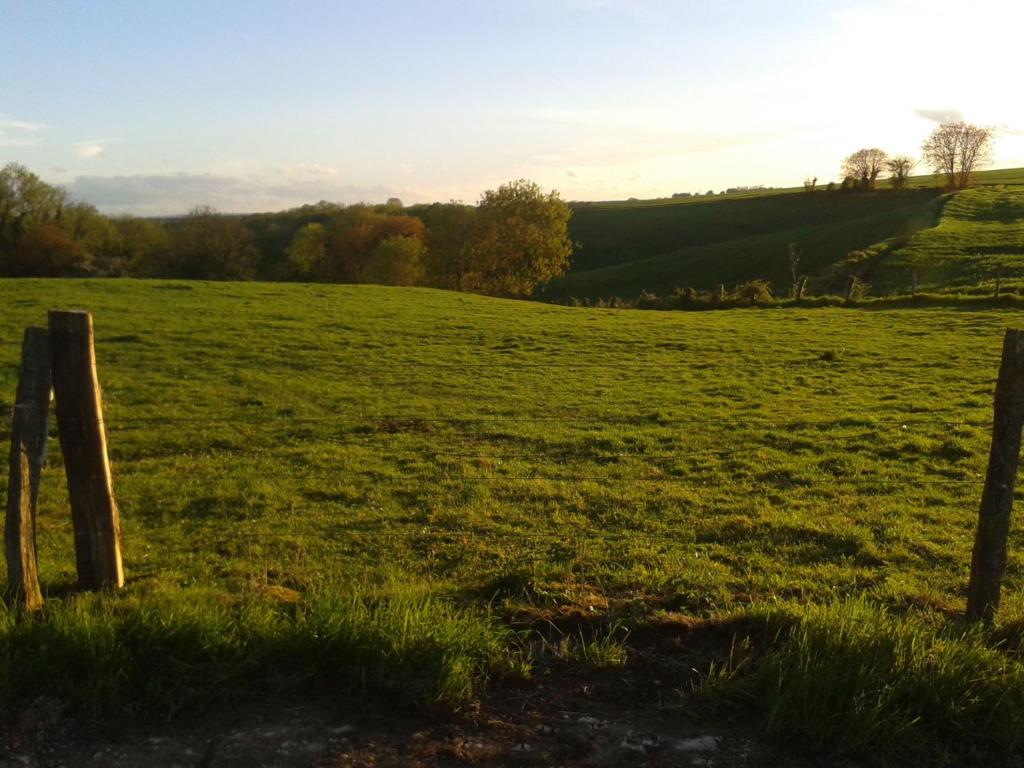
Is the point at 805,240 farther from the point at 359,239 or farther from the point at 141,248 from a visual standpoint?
the point at 141,248

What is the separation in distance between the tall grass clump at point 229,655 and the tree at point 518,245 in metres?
59.5

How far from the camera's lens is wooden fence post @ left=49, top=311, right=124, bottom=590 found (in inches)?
202

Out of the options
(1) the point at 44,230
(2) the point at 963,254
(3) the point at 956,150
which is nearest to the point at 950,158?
(3) the point at 956,150

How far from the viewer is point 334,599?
507cm

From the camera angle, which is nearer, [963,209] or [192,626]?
[192,626]

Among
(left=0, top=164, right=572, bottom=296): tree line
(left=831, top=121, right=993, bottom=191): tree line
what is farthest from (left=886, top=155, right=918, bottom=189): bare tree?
(left=0, top=164, right=572, bottom=296): tree line

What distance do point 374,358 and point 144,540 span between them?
1430 cm

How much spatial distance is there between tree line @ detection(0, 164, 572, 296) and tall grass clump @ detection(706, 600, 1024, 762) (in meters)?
58.0

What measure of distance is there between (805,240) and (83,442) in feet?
267

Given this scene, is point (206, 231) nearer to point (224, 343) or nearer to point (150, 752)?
point (224, 343)

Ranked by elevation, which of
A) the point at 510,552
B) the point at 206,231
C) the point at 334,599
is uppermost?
the point at 206,231

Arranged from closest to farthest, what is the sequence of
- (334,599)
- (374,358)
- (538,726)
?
(538,726), (334,599), (374,358)

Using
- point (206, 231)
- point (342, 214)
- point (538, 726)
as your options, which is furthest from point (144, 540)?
point (342, 214)

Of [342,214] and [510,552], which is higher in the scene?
[342,214]
